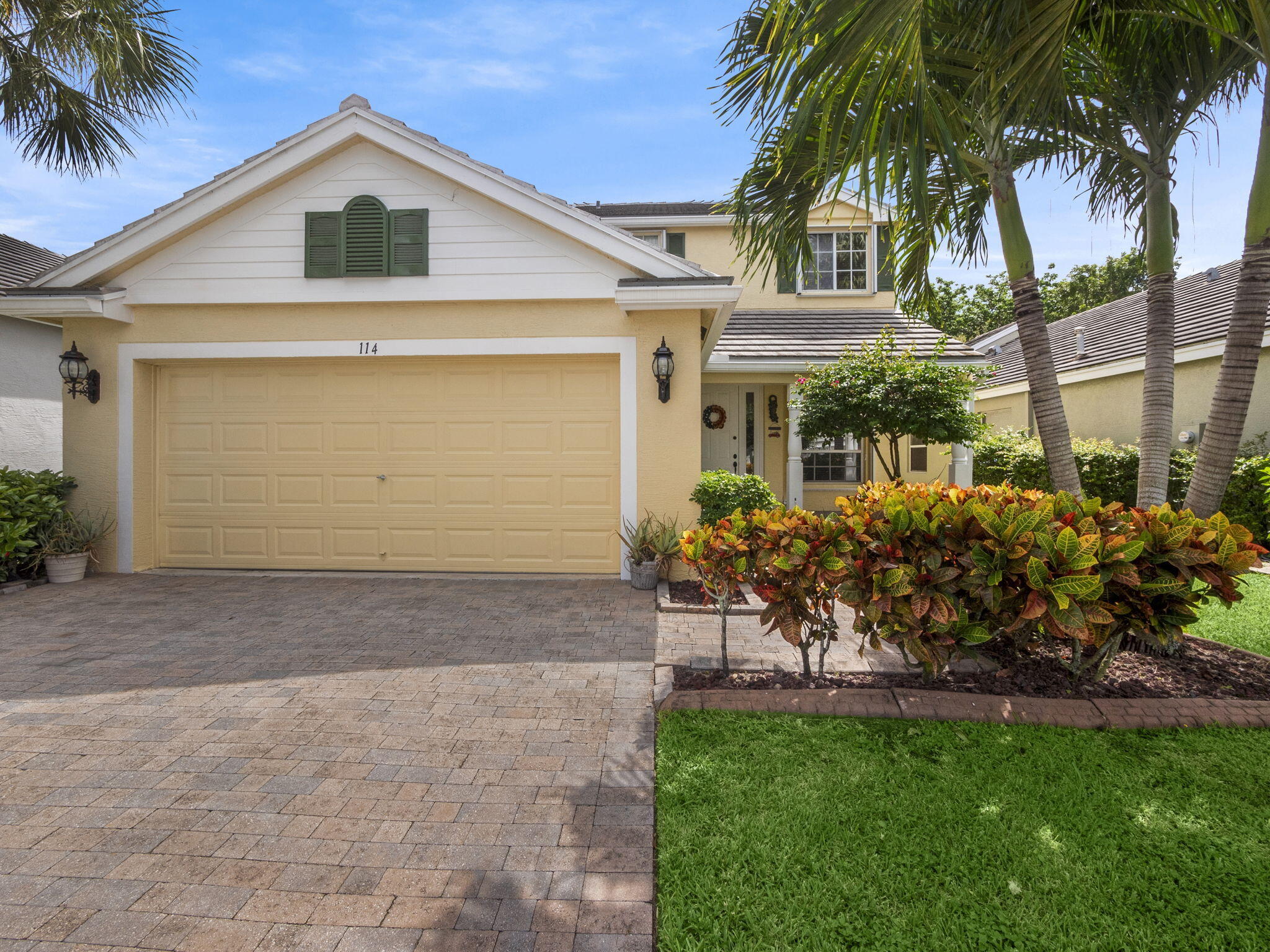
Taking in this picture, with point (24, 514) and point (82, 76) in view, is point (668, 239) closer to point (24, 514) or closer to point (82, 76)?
point (82, 76)

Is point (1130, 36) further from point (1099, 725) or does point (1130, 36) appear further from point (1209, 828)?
point (1209, 828)

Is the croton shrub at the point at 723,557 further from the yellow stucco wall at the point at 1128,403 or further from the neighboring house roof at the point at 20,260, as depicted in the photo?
the neighboring house roof at the point at 20,260

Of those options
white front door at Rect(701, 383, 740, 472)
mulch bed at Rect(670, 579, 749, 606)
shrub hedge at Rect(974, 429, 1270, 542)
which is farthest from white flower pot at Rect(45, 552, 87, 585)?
shrub hedge at Rect(974, 429, 1270, 542)

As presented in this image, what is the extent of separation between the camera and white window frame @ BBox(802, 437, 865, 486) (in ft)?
37.8

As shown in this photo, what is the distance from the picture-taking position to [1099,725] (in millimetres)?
3617

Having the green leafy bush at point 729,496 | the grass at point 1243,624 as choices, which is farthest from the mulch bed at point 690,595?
the grass at point 1243,624

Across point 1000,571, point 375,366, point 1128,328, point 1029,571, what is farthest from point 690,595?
point 1128,328

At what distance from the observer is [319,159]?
7824 millimetres

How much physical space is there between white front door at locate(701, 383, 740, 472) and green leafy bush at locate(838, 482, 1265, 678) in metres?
7.67

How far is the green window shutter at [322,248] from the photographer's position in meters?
7.86

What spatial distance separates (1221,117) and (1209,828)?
5379 millimetres

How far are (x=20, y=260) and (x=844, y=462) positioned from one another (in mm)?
15728

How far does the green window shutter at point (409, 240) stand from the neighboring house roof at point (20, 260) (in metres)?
7.92

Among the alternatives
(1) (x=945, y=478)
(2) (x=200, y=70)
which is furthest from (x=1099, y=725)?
(2) (x=200, y=70)
